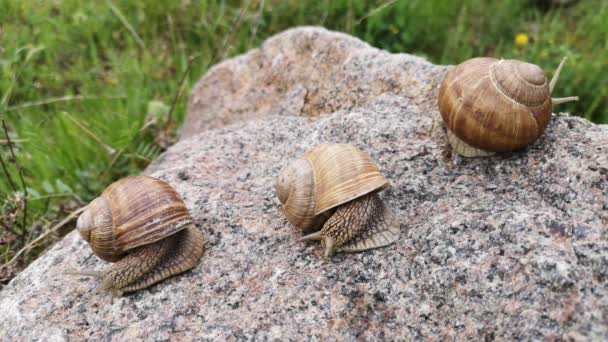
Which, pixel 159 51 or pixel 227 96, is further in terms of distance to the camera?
pixel 159 51

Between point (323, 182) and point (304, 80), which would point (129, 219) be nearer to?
point (323, 182)

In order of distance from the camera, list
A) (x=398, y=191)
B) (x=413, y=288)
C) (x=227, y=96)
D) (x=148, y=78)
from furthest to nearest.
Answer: (x=148, y=78)
(x=227, y=96)
(x=398, y=191)
(x=413, y=288)

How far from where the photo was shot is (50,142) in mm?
4793

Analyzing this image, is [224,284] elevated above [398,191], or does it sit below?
below

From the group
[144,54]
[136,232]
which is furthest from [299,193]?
[144,54]

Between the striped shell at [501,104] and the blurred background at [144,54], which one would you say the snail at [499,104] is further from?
the blurred background at [144,54]

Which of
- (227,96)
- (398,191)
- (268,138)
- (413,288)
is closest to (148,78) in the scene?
(227,96)

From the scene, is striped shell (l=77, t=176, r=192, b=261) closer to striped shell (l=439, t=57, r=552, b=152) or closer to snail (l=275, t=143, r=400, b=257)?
snail (l=275, t=143, r=400, b=257)

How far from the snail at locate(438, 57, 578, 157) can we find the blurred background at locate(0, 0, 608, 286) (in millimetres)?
2280

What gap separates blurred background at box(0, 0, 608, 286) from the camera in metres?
4.64

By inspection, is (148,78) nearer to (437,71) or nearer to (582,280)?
(437,71)

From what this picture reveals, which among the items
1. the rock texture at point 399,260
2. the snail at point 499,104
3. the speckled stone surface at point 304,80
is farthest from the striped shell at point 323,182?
the speckled stone surface at point 304,80

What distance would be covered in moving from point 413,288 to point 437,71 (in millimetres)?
1956

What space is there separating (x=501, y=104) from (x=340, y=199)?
1101mm
